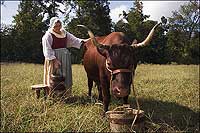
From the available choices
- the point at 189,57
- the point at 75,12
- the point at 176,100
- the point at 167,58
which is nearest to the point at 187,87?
the point at 176,100

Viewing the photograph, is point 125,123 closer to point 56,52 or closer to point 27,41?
point 56,52

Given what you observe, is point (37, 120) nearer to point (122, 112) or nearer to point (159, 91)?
point (122, 112)

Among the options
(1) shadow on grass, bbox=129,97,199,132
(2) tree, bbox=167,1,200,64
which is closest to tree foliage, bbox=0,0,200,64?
(2) tree, bbox=167,1,200,64

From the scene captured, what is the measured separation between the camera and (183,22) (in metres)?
36.3

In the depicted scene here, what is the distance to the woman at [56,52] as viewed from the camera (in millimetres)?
7156

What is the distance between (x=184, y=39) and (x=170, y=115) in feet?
92.3

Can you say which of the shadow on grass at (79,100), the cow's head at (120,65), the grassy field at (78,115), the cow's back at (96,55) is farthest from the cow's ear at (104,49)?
the shadow on grass at (79,100)

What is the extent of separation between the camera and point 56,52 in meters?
7.36

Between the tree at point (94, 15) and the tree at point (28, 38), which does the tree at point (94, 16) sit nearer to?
the tree at point (94, 15)

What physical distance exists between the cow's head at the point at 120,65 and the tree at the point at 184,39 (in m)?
25.3

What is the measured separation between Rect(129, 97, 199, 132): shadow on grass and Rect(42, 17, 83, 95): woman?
1673 millimetres

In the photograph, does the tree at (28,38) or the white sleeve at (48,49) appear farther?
the tree at (28,38)

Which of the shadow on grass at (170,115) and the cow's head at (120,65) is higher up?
the cow's head at (120,65)

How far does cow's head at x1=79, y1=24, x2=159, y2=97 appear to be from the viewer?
205 inches
